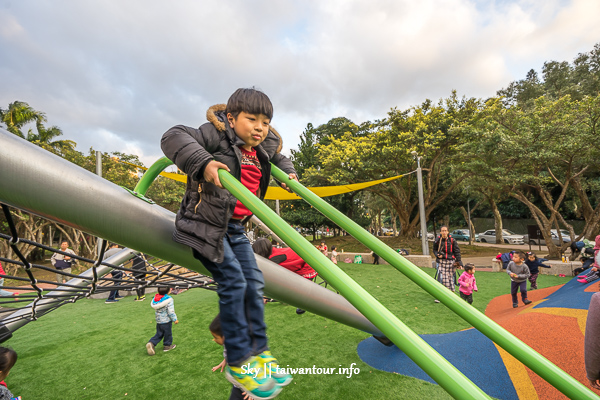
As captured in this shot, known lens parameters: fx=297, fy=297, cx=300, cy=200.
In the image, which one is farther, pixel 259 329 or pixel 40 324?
pixel 40 324

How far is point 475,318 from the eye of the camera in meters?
1.52

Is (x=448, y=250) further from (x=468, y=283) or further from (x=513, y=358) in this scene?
(x=513, y=358)

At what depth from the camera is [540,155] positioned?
11.1m

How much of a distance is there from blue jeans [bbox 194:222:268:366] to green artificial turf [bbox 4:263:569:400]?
7.85 ft

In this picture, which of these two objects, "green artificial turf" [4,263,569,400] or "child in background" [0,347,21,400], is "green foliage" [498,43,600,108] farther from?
"child in background" [0,347,21,400]

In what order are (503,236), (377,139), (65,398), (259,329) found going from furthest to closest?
(503,236)
(377,139)
(65,398)
(259,329)

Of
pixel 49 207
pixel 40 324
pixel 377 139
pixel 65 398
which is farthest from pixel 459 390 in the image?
pixel 377 139

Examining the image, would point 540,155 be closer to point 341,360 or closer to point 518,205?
point 341,360

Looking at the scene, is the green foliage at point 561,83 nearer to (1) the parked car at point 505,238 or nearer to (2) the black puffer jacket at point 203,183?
(1) the parked car at point 505,238

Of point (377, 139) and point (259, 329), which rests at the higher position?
point (377, 139)

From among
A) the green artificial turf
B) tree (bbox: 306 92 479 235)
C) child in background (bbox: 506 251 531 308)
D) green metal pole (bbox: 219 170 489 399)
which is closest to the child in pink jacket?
the green artificial turf

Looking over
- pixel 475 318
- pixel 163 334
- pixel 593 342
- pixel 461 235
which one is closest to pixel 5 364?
pixel 163 334

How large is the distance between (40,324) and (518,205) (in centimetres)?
3749

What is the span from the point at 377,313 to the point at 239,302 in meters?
0.57
